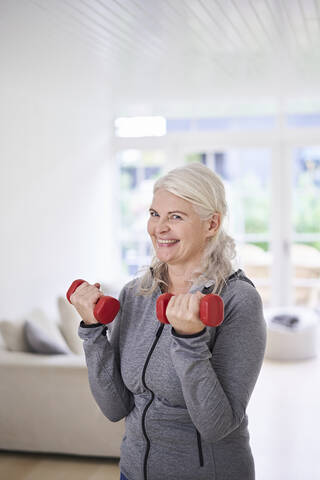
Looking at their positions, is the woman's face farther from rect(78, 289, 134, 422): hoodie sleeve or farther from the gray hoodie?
rect(78, 289, 134, 422): hoodie sleeve

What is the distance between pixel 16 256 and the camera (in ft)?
16.8

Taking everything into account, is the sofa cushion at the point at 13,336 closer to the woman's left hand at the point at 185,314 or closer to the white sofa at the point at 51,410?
the white sofa at the point at 51,410

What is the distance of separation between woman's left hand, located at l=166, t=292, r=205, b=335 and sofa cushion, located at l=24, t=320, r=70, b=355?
8.88 ft

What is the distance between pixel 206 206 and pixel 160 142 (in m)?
6.38

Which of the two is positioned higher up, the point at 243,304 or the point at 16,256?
the point at 243,304

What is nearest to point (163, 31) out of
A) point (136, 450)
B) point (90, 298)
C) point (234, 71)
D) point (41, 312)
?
point (234, 71)

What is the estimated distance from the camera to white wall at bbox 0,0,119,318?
419 centimetres

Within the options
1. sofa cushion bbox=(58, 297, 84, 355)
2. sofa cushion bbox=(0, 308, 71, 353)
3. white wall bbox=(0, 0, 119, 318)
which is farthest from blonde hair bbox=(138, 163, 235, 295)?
sofa cushion bbox=(58, 297, 84, 355)

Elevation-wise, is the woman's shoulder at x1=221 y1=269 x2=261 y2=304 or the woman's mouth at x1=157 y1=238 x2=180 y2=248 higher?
the woman's mouth at x1=157 y1=238 x2=180 y2=248

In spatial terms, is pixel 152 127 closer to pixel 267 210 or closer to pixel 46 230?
pixel 267 210

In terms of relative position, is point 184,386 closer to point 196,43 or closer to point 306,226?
point 196,43

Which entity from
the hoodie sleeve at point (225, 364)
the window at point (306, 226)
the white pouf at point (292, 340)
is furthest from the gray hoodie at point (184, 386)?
the window at point (306, 226)

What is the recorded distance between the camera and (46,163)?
5809mm

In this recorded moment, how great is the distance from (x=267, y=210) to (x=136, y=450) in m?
6.24
